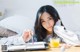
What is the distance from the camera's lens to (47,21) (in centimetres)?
221

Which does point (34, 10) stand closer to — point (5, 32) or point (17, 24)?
point (17, 24)

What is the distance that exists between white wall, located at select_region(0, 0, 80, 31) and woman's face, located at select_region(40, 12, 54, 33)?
0.53 m

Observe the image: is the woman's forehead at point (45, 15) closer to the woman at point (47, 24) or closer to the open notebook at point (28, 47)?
the woman at point (47, 24)

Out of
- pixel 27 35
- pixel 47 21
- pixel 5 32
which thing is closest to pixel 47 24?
pixel 47 21

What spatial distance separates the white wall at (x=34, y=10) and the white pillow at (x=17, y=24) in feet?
0.62

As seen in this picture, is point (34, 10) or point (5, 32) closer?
point (5, 32)

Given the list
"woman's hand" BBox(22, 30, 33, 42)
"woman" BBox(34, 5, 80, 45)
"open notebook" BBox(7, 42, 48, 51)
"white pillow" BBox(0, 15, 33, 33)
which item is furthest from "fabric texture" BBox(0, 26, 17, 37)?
Result: "open notebook" BBox(7, 42, 48, 51)

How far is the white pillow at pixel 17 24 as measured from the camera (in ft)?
8.05

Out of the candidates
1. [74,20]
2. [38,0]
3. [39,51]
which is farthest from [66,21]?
[39,51]

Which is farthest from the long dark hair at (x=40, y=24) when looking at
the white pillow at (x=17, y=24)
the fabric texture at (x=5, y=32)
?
the fabric texture at (x=5, y=32)

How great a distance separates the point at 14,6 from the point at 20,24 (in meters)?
0.43

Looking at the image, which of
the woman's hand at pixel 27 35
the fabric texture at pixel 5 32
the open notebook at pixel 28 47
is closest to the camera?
the open notebook at pixel 28 47

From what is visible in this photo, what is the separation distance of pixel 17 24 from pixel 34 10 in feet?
1.45

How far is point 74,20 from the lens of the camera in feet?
9.03
